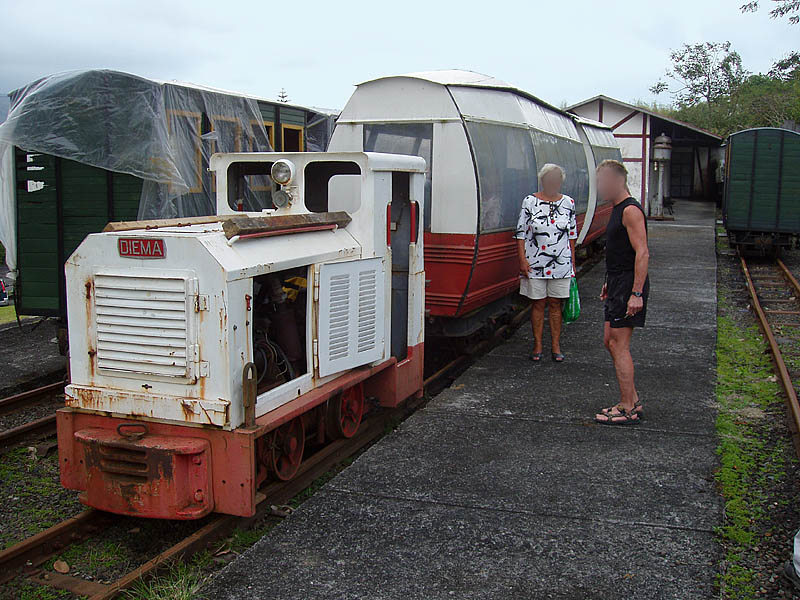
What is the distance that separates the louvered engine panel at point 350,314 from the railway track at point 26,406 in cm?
291

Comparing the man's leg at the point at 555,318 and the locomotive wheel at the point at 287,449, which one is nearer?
the locomotive wheel at the point at 287,449

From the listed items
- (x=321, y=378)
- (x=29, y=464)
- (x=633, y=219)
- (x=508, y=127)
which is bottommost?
(x=29, y=464)

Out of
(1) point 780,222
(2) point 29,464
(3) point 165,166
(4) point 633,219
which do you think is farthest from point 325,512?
(1) point 780,222

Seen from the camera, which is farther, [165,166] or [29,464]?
[165,166]

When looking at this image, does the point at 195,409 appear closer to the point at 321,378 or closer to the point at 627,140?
the point at 321,378

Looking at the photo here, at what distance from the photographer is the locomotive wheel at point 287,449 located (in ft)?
16.1

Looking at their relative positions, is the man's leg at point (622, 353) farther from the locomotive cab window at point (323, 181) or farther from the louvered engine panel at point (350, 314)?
the locomotive cab window at point (323, 181)

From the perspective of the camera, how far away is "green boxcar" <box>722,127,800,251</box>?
17250 millimetres

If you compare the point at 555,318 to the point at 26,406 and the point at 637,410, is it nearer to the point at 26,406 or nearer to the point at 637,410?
the point at 637,410

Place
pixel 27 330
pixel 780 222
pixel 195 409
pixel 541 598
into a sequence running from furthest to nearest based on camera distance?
pixel 780 222 → pixel 27 330 → pixel 195 409 → pixel 541 598

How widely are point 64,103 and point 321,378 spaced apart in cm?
455

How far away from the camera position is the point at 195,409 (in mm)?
4309

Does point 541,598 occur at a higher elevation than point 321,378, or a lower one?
lower

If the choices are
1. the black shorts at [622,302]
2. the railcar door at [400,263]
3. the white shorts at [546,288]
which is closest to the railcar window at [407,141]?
the railcar door at [400,263]
